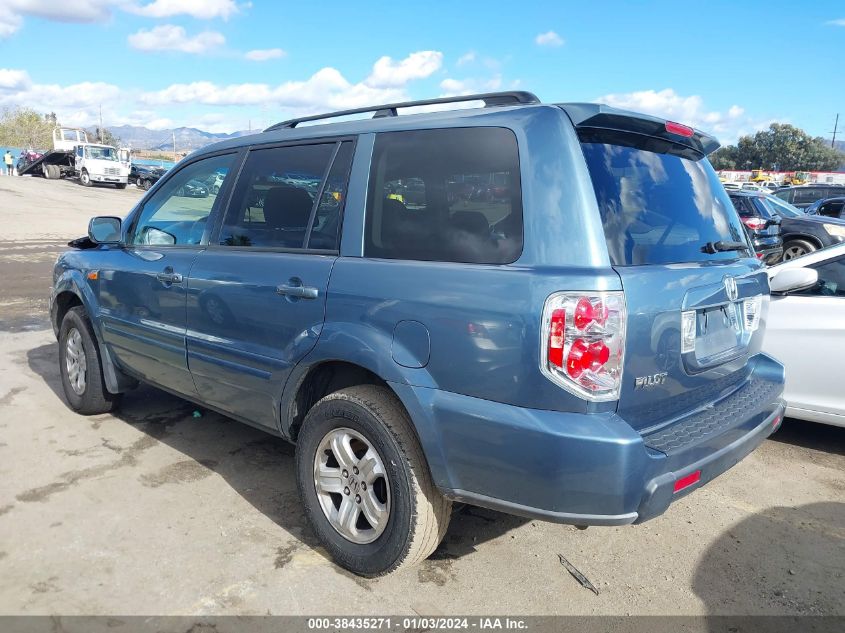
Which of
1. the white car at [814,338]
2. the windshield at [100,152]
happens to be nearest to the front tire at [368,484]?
the white car at [814,338]

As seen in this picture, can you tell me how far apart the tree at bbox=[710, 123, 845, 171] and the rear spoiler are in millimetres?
79065

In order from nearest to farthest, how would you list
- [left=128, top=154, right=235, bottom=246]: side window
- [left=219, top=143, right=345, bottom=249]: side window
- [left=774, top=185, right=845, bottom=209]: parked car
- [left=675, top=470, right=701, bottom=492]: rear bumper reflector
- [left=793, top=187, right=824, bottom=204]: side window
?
[left=675, top=470, right=701, bottom=492]: rear bumper reflector, [left=219, top=143, right=345, bottom=249]: side window, [left=128, top=154, right=235, bottom=246]: side window, [left=774, top=185, right=845, bottom=209]: parked car, [left=793, top=187, right=824, bottom=204]: side window

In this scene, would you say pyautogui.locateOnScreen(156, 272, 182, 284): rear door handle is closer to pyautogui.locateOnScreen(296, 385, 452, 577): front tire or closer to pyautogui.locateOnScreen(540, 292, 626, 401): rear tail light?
pyautogui.locateOnScreen(296, 385, 452, 577): front tire

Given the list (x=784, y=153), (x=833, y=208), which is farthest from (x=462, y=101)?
(x=784, y=153)

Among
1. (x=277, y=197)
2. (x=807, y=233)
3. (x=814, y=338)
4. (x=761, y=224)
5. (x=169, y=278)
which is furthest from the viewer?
(x=807, y=233)

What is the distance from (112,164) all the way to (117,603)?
40217 millimetres

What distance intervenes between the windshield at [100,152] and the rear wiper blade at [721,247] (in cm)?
4091

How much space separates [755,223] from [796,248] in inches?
56.8

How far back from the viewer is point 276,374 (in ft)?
10.5

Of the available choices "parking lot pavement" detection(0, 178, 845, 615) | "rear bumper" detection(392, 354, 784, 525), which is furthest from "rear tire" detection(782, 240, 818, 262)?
"rear bumper" detection(392, 354, 784, 525)

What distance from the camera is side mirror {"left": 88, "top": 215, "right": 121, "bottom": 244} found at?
4.44 m

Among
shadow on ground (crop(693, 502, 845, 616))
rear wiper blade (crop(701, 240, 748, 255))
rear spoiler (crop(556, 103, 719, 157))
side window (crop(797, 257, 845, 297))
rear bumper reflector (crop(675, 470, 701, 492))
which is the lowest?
shadow on ground (crop(693, 502, 845, 616))

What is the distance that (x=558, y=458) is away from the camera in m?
2.26

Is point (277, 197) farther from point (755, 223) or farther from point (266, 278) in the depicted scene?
point (755, 223)
